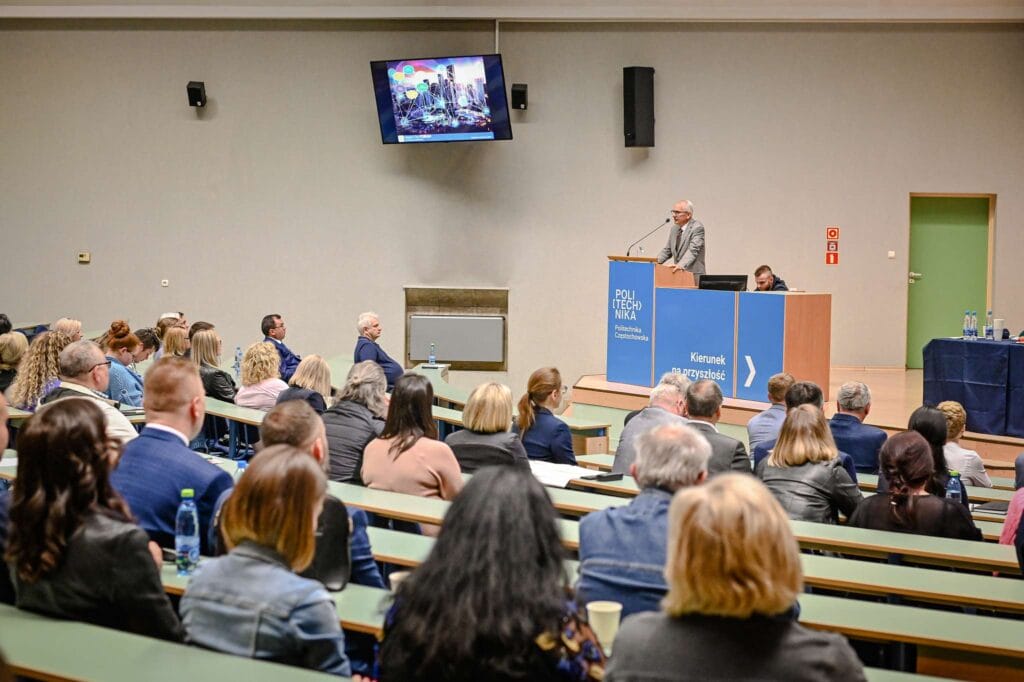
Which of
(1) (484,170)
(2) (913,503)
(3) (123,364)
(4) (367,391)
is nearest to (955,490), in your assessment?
(2) (913,503)

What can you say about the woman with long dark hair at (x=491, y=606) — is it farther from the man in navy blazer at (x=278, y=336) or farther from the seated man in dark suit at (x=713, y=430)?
the man in navy blazer at (x=278, y=336)

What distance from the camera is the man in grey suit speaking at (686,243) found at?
30.2 feet

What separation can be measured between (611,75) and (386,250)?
3.20m

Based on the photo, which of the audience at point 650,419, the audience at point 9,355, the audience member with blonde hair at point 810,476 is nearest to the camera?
the audience member with blonde hair at point 810,476

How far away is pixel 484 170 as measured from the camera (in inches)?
487

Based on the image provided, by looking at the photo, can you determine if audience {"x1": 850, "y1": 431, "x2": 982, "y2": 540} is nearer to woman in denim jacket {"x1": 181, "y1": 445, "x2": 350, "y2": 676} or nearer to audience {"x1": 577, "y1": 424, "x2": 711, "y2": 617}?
audience {"x1": 577, "y1": 424, "x2": 711, "y2": 617}

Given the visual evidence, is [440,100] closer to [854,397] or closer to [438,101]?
[438,101]

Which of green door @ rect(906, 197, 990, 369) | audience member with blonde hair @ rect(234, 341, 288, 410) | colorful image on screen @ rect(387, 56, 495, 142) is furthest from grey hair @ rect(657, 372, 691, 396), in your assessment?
green door @ rect(906, 197, 990, 369)

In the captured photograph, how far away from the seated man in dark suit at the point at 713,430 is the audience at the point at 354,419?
1440mm

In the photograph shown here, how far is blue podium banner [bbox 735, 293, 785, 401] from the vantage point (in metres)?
8.48

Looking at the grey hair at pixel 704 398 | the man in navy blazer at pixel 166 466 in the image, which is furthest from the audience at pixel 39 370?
the grey hair at pixel 704 398

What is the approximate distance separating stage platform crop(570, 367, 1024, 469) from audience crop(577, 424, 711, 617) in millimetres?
5658

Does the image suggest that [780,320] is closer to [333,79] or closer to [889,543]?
[889,543]

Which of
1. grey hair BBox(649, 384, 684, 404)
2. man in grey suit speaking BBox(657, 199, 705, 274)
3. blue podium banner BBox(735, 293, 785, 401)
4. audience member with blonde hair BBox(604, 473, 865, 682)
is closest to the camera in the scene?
audience member with blonde hair BBox(604, 473, 865, 682)
